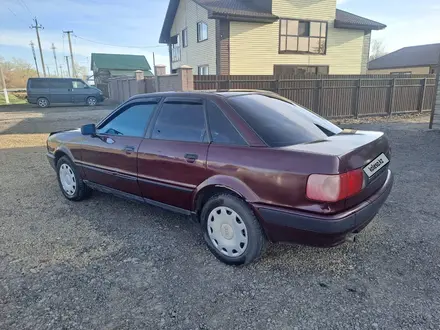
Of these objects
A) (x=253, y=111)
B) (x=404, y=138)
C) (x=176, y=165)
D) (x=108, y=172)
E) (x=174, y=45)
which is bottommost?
(x=404, y=138)

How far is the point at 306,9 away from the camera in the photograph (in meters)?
18.2

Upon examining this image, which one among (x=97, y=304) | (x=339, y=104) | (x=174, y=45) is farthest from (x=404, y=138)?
(x=174, y=45)

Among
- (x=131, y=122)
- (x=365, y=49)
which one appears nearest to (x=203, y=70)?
(x=365, y=49)

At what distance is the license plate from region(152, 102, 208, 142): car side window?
4.56ft

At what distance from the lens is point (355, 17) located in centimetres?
2062

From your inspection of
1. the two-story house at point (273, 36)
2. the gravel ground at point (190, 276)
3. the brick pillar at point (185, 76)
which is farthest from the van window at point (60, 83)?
the gravel ground at point (190, 276)

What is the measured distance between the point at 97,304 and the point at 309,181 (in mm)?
1812

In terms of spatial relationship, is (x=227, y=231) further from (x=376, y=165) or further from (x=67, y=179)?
(x=67, y=179)

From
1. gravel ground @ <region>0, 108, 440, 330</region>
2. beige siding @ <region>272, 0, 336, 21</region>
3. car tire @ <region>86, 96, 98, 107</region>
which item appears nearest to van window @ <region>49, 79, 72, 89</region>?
car tire @ <region>86, 96, 98, 107</region>

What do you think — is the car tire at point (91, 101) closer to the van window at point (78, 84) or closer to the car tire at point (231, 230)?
the van window at point (78, 84)

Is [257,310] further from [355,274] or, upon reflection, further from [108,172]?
[108,172]

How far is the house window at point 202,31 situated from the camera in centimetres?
1829

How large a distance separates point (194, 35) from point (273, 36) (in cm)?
504

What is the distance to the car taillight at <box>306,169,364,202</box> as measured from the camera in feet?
7.39
